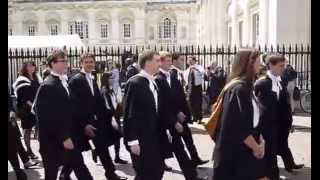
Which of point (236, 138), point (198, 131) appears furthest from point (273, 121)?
point (198, 131)

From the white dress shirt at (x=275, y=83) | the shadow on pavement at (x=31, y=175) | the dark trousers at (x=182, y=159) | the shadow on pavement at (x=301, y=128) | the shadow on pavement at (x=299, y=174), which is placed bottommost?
the shadow on pavement at (x=31, y=175)

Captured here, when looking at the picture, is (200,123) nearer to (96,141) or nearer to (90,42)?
(96,141)

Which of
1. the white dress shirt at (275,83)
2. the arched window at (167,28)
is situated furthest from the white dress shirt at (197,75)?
the arched window at (167,28)

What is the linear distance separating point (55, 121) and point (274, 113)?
2.72 meters

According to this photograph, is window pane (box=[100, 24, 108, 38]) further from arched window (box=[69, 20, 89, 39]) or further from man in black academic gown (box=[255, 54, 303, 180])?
man in black academic gown (box=[255, 54, 303, 180])

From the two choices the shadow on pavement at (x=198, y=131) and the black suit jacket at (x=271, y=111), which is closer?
the black suit jacket at (x=271, y=111)

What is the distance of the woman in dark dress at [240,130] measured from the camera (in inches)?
203

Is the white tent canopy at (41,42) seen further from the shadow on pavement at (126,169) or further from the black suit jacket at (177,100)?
the black suit jacket at (177,100)

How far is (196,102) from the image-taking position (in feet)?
47.7

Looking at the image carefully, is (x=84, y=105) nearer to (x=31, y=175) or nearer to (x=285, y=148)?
(x=31, y=175)

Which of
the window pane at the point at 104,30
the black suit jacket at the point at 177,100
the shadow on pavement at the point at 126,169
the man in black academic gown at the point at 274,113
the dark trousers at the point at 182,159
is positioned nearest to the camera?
the man in black academic gown at the point at 274,113

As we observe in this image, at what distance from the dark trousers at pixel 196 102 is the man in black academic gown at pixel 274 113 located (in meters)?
6.08

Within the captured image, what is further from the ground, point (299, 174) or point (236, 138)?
point (236, 138)

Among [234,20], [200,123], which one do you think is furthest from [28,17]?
[200,123]
